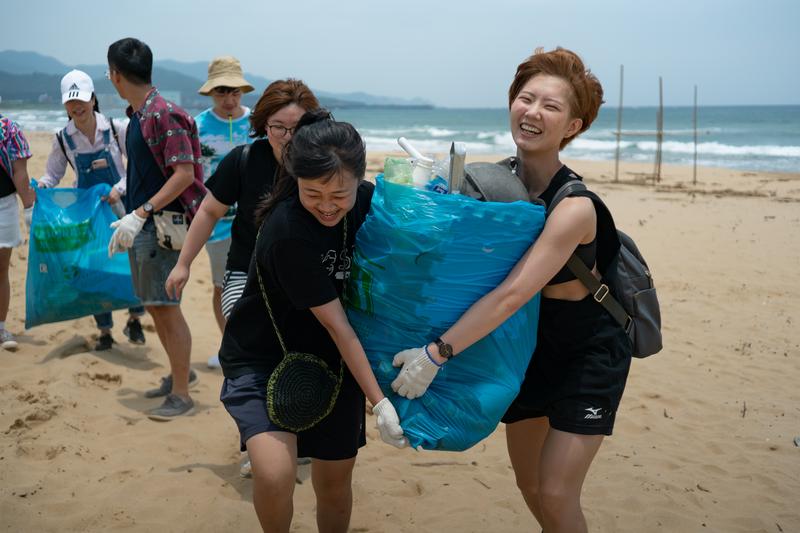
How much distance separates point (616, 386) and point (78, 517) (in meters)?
2.24

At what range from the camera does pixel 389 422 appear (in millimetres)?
2033

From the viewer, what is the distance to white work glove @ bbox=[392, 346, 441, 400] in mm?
2004

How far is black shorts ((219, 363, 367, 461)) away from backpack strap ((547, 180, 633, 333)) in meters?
0.78

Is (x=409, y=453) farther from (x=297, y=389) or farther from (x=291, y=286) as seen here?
(x=291, y=286)

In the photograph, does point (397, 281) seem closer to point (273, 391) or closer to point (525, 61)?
point (273, 391)

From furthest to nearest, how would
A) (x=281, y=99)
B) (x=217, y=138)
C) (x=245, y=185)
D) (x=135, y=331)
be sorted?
(x=135, y=331), (x=217, y=138), (x=245, y=185), (x=281, y=99)

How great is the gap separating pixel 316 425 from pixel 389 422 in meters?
0.36

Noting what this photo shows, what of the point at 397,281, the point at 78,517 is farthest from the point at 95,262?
the point at 397,281

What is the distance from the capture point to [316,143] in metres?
2.02

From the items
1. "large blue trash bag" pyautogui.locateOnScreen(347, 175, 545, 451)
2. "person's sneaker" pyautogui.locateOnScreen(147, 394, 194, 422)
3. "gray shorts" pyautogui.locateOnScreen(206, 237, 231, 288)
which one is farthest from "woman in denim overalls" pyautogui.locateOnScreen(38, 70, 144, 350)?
"large blue trash bag" pyautogui.locateOnScreen(347, 175, 545, 451)

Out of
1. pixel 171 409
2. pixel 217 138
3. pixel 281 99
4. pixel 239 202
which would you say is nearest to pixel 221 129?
pixel 217 138

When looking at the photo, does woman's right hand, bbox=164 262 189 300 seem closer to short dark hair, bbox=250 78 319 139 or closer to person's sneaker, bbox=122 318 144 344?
short dark hair, bbox=250 78 319 139

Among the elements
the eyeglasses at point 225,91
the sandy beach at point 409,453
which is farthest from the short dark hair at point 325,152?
the eyeglasses at point 225,91

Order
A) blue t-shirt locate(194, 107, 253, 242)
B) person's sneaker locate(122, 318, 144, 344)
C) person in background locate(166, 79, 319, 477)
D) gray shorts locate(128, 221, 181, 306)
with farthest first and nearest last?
A: person's sneaker locate(122, 318, 144, 344) → blue t-shirt locate(194, 107, 253, 242) → gray shorts locate(128, 221, 181, 306) → person in background locate(166, 79, 319, 477)
